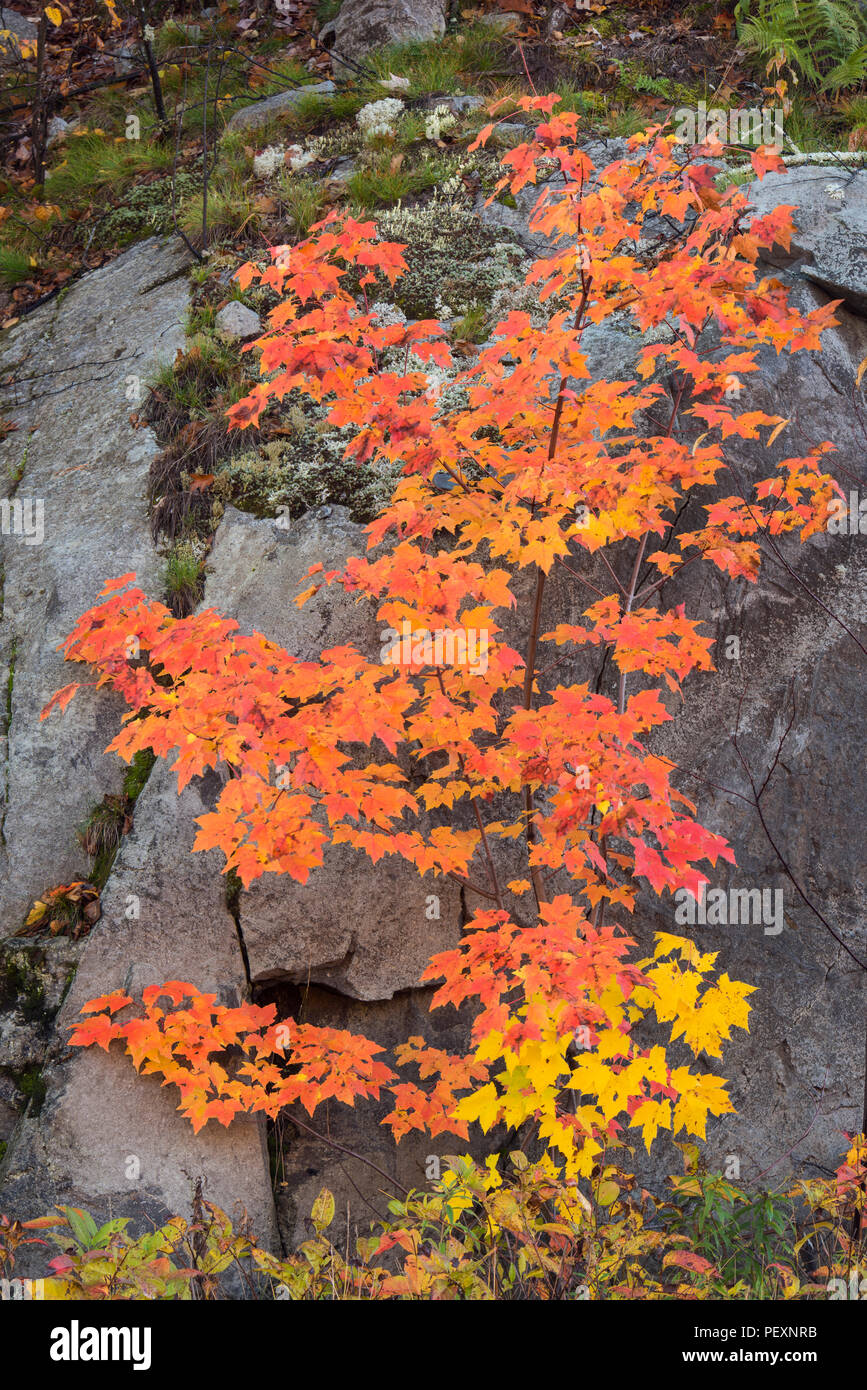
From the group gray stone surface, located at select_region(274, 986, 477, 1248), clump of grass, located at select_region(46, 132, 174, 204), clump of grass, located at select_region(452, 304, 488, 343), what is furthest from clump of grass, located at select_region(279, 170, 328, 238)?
gray stone surface, located at select_region(274, 986, 477, 1248)

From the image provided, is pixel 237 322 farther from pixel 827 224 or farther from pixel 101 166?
pixel 827 224

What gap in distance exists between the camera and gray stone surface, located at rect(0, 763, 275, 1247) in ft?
12.2

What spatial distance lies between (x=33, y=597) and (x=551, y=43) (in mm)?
5649

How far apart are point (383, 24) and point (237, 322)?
370 cm

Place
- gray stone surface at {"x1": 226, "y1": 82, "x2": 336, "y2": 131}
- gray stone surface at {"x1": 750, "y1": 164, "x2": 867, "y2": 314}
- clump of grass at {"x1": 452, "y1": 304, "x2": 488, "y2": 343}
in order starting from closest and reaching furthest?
1. gray stone surface at {"x1": 750, "y1": 164, "x2": 867, "y2": 314}
2. clump of grass at {"x1": 452, "y1": 304, "x2": 488, "y2": 343}
3. gray stone surface at {"x1": 226, "y1": 82, "x2": 336, "y2": 131}

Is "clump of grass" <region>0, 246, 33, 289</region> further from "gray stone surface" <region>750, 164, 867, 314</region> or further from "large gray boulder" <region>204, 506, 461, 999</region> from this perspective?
"gray stone surface" <region>750, 164, 867, 314</region>

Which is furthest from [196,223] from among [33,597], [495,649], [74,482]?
[495,649]

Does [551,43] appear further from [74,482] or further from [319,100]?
[74,482]

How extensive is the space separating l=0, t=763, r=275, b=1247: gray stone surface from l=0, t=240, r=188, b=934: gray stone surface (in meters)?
0.42

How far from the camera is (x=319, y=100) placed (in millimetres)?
6945

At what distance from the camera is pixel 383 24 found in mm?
7602

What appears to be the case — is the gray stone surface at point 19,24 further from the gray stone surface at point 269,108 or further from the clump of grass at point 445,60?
the clump of grass at point 445,60

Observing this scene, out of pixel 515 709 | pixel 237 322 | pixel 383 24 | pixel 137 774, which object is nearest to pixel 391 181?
pixel 237 322

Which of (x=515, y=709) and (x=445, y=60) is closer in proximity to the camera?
(x=515, y=709)
